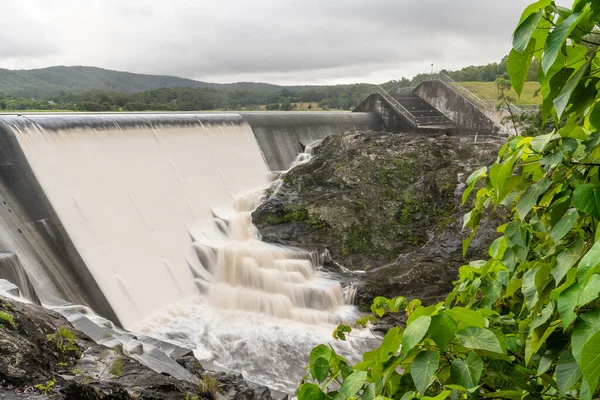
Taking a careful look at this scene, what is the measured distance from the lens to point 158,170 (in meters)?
13.4

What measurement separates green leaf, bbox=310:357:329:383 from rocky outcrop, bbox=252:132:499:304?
368 inches

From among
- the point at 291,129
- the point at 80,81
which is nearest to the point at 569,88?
the point at 291,129

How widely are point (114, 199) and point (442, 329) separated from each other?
1172cm

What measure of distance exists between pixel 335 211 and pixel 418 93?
13.2m

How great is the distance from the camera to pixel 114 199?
11.5 metres

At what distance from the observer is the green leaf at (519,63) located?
1.01 m

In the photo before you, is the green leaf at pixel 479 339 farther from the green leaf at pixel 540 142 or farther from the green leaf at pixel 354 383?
the green leaf at pixel 540 142

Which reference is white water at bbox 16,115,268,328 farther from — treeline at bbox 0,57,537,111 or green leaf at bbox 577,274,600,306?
green leaf at bbox 577,274,600,306

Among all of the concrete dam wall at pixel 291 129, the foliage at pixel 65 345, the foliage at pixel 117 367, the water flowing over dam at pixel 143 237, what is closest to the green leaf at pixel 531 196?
the foliage at pixel 117 367

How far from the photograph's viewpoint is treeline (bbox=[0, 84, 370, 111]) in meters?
20.8

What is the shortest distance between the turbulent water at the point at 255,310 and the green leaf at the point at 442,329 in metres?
7.19

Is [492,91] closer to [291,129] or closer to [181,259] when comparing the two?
[291,129]

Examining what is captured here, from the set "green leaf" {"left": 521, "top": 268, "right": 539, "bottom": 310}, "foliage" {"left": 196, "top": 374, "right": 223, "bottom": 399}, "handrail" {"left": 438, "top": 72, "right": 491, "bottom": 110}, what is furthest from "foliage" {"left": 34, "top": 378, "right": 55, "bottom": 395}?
"handrail" {"left": 438, "top": 72, "right": 491, "bottom": 110}

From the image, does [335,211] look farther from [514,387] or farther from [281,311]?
[514,387]
